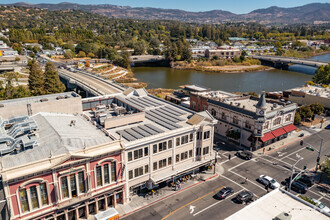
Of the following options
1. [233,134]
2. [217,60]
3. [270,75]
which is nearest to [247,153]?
[233,134]

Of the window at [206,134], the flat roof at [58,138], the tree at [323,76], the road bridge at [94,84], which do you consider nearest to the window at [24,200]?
the flat roof at [58,138]

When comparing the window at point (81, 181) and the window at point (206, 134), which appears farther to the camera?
the window at point (206, 134)

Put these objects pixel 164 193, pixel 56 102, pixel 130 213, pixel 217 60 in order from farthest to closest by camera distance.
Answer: pixel 217 60 → pixel 56 102 → pixel 164 193 → pixel 130 213

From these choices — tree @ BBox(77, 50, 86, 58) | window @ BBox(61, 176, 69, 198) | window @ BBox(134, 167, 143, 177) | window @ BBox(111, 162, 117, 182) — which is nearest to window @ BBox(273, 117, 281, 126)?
window @ BBox(134, 167, 143, 177)

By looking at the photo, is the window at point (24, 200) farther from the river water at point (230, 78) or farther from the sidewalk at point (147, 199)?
the river water at point (230, 78)

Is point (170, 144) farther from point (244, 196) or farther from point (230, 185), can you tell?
point (244, 196)

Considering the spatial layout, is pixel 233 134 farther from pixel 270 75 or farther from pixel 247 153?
pixel 270 75

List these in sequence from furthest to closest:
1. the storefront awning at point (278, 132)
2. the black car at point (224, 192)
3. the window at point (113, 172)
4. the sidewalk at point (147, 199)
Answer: the storefront awning at point (278, 132)
the black car at point (224, 192)
the sidewalk at point (147, 199)
the window at point (113, 172)
